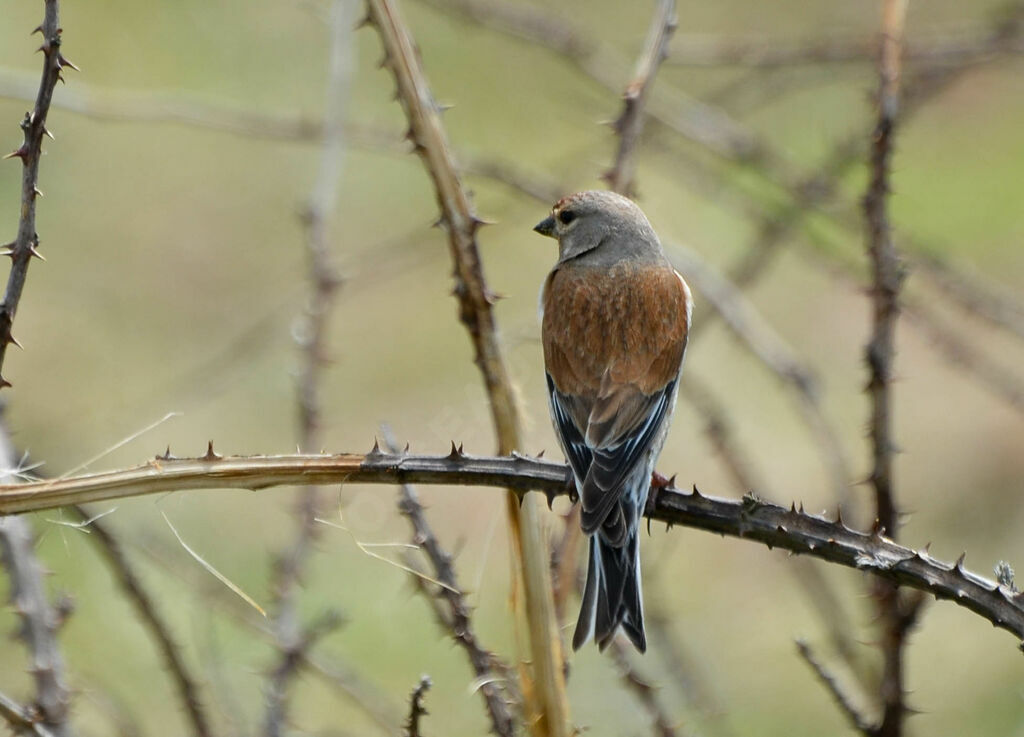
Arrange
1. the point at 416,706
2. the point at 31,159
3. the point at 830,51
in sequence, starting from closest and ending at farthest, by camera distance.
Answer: the point at 416,706 → the point at 31,159 → the point at 830,51

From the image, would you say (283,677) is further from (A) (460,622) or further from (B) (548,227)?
(B) (548,227)

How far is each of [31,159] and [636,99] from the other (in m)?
1.43

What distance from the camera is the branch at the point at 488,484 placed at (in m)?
2.09

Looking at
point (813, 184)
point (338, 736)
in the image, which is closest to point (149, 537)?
point (338, 736)

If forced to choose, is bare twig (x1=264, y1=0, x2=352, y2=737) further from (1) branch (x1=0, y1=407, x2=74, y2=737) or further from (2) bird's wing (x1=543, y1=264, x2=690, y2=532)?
(2) bird's wing (x1=543, y1=264, x2=690, y2=532)

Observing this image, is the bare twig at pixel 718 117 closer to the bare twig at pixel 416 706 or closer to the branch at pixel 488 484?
the branch at pixel 488 484

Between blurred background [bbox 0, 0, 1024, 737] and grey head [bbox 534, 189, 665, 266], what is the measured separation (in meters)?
0.30

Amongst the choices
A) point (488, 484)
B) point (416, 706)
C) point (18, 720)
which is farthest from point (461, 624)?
point (18, 720)

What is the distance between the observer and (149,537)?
4.74 metres

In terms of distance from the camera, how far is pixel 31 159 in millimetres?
2127

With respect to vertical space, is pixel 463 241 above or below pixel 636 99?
below

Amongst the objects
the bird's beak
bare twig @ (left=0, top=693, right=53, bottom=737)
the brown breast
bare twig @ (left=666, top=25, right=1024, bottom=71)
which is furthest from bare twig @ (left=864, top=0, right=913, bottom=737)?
the bird's beak

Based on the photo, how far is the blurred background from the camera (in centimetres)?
512

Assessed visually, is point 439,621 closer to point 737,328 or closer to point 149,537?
point 737,328
